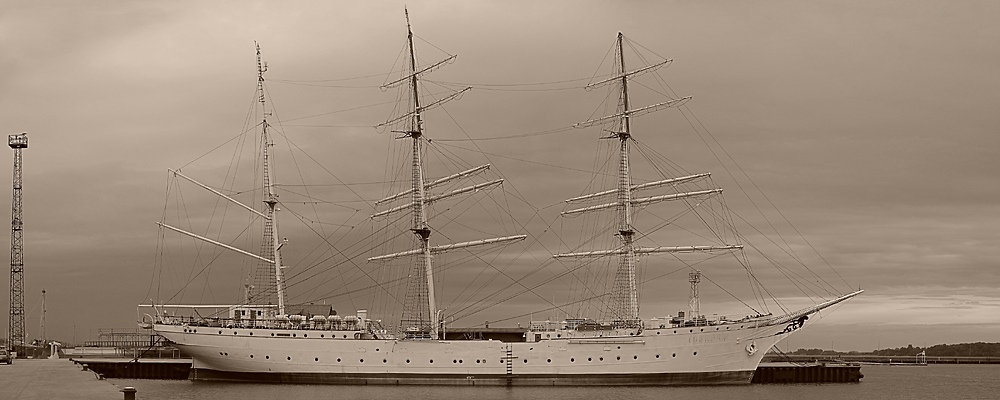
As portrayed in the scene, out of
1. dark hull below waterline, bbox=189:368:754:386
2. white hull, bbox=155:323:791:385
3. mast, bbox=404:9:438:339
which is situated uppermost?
mast, bbox=404:9:438:339

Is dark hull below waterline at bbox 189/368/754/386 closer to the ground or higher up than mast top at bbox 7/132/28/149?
closer to the ground

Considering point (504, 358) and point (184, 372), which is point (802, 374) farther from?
point (184, 372)

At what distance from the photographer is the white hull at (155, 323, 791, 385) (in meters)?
68.6

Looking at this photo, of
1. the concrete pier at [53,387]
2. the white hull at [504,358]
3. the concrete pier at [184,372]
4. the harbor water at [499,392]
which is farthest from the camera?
the concrete pier at [184,372]

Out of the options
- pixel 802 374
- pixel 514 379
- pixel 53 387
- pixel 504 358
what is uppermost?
pixel 53 387

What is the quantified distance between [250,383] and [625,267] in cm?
2602

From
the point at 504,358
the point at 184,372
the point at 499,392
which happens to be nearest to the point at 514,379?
the point at 504,358

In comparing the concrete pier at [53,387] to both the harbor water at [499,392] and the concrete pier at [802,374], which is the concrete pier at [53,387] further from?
the concrete pier at [802,374]

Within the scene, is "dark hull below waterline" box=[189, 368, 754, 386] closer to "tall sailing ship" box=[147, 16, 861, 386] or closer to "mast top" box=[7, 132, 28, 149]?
"tall sailing ship" box=[147, 16, 861, 386]

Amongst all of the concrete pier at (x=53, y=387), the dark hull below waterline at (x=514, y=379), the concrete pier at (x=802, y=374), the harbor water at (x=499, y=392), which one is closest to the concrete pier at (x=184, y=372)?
the concrete pier at (x=802, y=374)

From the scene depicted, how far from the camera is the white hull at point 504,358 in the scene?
225 feet

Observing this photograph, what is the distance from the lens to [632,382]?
68625mm

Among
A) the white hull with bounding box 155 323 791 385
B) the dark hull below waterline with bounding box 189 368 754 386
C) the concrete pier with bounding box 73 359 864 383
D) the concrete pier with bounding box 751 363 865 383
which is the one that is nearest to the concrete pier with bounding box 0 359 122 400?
the white hull with bounding box 155 323 791 385

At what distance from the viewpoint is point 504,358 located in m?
69.2
